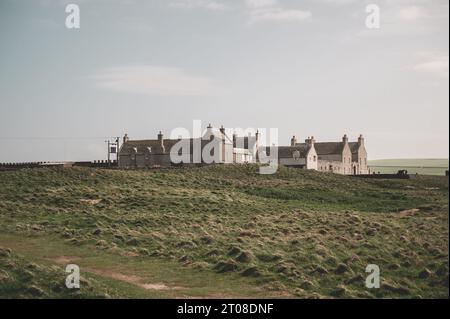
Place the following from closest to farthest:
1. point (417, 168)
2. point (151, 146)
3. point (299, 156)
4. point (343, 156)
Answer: point (299, 156) → point (151, 146) → point (343, 156) → point (417, 168)

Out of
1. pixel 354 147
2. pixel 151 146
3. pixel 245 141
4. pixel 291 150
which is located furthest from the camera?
pixel 354 147

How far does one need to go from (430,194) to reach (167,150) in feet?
138

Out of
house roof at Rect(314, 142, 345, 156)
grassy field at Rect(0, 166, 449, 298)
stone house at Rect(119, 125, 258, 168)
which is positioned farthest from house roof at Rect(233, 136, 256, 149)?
grassy field at Rect(0, 166, 449, 298)

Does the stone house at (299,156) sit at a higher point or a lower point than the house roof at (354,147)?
lower

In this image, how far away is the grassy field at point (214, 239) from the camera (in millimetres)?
19703

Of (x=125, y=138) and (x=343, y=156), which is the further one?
(x=343, y=156)

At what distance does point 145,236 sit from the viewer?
28.3m

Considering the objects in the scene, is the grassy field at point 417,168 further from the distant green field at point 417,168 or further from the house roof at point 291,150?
the house roof at point 291,150

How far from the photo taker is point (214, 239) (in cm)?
2748

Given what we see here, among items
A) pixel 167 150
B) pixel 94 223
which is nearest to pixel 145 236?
pixel 94 223

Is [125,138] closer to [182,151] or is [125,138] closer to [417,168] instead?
[182,151]

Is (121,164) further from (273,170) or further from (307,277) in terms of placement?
(307,277)

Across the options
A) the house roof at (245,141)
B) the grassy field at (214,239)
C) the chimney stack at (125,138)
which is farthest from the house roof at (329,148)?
the grassy field at (214,239)

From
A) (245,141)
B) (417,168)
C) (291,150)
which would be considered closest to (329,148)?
(291,150)
